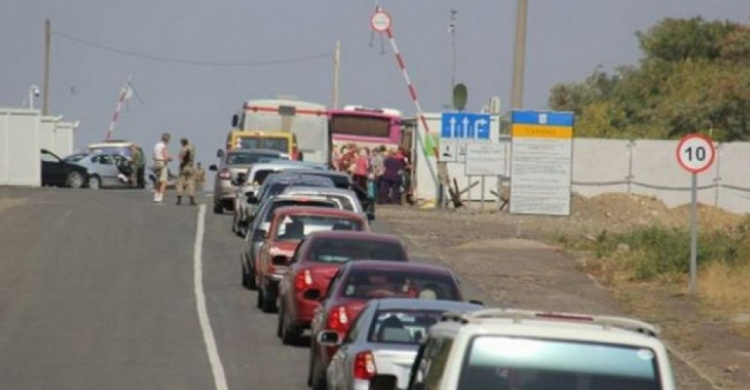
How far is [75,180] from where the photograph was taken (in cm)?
6906

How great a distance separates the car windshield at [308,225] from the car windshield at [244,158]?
1835 centimetres

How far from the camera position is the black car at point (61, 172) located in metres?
67.6

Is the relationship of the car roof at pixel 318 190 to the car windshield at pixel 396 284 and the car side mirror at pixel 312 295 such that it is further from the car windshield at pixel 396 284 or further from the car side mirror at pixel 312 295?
the car windshield at pixel 396 284

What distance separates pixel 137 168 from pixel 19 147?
15135 mm

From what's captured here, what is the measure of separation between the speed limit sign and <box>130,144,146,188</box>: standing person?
146ft

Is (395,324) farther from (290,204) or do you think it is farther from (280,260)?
(290,204)

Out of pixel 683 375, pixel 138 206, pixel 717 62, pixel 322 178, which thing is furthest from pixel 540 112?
pixel 717 62

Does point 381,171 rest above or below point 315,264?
above

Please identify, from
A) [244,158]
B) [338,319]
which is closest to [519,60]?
[244,158]

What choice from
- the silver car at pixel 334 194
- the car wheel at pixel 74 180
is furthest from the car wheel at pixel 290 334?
the car wheel at pixel 74 180

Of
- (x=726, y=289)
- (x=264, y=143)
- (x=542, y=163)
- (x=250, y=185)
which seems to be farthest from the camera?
(x=264, y=143)

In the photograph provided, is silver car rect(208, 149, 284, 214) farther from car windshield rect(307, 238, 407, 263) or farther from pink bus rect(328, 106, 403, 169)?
car windshield rect(307, 238, 407, 263)

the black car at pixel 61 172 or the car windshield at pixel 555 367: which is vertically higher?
the car windshield at pixel 555 367

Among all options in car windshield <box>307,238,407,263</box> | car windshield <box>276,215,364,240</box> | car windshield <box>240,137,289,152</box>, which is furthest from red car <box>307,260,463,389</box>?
car windshield <box>240,137,289,152</box>
